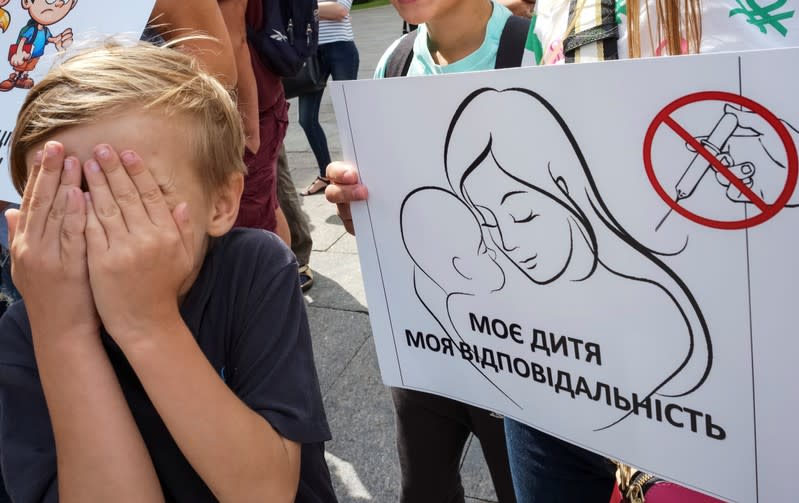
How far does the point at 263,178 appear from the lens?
2.47 m

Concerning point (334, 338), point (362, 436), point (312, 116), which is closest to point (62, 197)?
point (362, 436)

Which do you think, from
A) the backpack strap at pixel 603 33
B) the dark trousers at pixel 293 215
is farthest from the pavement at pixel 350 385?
the backpack strap at pixel 603 33

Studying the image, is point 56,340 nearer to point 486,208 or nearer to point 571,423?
point 486,208

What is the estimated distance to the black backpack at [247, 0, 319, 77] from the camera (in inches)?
91.1

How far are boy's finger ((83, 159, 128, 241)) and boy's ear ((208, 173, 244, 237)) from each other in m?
0.19

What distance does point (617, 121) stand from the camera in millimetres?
795

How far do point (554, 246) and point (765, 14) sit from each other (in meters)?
0.38

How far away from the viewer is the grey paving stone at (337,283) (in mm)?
3459

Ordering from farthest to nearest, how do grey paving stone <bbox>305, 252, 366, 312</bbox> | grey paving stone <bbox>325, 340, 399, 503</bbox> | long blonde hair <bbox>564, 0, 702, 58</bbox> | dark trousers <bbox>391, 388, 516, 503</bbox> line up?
grey paving stone <bbox>305, 252, 366, 312</bbox> → grey paving stone <bbox>325, 340, 399, 503</bbox> → dark trousers <bbox>391, 388, 516, 503</bbox> → long blonde hair <bbox>564, 0, 702, 58</bbox>

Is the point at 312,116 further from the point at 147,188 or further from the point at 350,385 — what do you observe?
the point at 147,188

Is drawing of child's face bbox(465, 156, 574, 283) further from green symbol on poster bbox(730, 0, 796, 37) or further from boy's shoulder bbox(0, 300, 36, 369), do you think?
boy's shoulder bbox(0, 300, 36, 369)

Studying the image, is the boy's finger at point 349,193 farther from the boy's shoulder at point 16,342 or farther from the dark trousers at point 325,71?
the dark trousers at point 325,71

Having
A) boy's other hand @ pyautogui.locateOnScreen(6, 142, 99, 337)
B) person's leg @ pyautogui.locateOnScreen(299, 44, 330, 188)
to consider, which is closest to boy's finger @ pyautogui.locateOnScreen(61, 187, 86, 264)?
boy's other hand @ pyautogui.locateOnScreen(6, 142, 99, 337)

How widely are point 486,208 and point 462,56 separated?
1.94 ft
